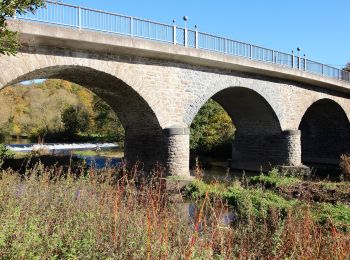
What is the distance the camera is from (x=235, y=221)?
24.9ft

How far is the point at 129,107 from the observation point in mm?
14688

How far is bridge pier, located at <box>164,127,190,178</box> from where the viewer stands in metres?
14.0

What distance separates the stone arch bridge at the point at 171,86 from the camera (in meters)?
10.9

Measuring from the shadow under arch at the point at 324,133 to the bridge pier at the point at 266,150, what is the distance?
6379 millimetres

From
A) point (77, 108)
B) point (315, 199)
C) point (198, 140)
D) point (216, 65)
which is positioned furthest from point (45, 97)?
point (315, 199)

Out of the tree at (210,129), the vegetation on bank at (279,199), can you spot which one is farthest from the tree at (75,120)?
the vegetation on bank at (279,199)

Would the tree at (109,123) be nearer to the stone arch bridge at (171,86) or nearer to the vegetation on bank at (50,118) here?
the vegetation on bank at (50,118)

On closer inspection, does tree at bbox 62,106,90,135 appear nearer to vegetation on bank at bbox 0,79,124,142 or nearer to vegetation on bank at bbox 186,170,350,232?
vegetation on bank at bbox 0,79,124,142

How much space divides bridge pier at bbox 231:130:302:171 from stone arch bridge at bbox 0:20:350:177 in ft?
0.17

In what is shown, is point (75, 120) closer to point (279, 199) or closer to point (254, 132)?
point (254, 132)

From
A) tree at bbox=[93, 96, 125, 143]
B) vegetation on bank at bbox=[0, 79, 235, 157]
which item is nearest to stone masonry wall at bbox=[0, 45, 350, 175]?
vegetation on bank at bbox=[0, 79, 235, 157]

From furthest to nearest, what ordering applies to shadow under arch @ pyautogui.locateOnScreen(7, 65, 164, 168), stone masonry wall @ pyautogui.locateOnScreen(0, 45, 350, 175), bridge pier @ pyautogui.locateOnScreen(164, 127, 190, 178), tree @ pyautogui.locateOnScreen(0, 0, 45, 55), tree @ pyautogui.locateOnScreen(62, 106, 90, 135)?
1. tree @ pyautogui.locateOnScreen(62, 106, 90, 135)
2. bridge pier @ pyautogui.locateOnScreen(164, 127, 190, 178)
3. shadow under arch @ pyautogui.locateOnScreen(7, 65, 164, 168)
4. stone masonry wall @ pyautogui.locateOnScreen(0, 45, 350, 175)
5. tree @ pyautogui.locateOnScreen(0, 0, 45, 55)

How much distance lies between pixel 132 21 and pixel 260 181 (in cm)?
732

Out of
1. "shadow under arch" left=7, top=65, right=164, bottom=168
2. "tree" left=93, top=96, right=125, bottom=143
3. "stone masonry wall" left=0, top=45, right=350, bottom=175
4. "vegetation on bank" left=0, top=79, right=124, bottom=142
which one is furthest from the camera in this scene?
"vegetation on bank" left=0, top=79, right=124, bottom=142
